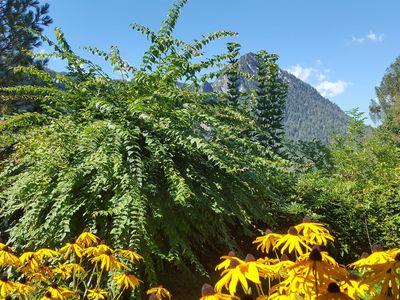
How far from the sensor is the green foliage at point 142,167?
3047mm

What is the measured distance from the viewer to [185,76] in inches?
172

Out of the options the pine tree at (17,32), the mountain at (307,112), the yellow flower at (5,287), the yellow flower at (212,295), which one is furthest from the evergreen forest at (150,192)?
the mountain at (307,112)

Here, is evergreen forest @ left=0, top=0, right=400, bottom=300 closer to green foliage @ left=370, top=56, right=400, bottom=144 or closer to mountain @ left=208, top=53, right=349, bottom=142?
green foliage @ left=370, top=56, right=400, bottom=144

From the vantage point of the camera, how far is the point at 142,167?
3232 millimetres

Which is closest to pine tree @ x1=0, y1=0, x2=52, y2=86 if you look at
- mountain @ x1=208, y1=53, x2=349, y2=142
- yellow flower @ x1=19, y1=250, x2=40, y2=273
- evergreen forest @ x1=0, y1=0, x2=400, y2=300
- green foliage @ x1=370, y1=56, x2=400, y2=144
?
evergreen forest @ x1=0, y1=0, x2=400, y2=300

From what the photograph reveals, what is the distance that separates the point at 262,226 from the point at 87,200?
7.28ft

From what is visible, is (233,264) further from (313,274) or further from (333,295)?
(333,295)

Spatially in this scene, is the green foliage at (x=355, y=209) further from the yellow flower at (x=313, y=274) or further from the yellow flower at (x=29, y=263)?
the yellow flower at (x=313, y=274)

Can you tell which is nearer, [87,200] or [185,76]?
[87,200]

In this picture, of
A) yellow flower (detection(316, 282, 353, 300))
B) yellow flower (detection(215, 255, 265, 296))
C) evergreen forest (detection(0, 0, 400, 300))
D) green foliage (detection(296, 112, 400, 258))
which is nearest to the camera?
yellow flower (detection(316, 282, 353, 300))

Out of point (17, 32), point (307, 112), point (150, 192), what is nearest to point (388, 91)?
point (17, 32)

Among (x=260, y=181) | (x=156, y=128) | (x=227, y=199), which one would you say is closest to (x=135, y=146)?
(x=156, y=128)

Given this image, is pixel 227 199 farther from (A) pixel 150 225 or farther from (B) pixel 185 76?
(B) pixel 185 76

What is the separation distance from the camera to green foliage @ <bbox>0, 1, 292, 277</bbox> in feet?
10.00
